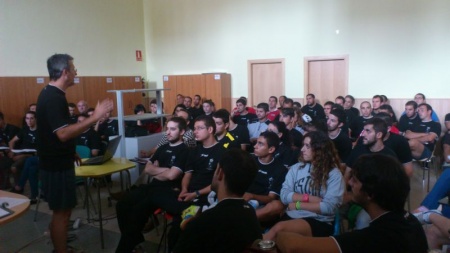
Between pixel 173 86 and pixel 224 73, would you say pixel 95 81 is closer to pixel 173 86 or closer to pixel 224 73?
pixel 173 86

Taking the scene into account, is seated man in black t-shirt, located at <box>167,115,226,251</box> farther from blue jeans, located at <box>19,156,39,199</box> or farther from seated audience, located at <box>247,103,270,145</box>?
blue jeans, located at <box>19,156,39,199</box>

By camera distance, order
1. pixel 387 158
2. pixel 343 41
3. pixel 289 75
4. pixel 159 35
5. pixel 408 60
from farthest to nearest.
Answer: pixel 159 35, pixel 289 75, pixel 343 41, pixel 408 60, pixel 387 158

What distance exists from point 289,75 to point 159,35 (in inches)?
179

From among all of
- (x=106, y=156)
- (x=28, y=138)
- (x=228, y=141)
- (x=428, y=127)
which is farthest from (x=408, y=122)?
(x=28, y=138)

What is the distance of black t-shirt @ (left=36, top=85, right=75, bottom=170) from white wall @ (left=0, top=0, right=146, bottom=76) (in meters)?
6.27

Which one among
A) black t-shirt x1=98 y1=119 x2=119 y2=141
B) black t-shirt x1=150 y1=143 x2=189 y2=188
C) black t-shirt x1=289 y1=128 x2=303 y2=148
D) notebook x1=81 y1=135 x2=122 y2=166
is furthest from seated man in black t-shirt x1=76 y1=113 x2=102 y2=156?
black t-shirt x1=289 y1=128 x2=303 y2=148

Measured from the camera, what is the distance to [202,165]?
10.8ft

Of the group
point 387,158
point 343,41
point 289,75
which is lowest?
point 387,158

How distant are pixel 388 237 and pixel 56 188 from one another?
236cm

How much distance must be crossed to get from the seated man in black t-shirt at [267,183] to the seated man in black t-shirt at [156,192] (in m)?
0.71

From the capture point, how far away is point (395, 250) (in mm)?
1388

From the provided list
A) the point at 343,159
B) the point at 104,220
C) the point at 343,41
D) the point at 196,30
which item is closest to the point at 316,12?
the point at 343,41

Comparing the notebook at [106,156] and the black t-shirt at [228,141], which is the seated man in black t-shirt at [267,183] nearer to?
the black t-shirt at [228,141]

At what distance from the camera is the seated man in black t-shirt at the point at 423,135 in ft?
16.4
